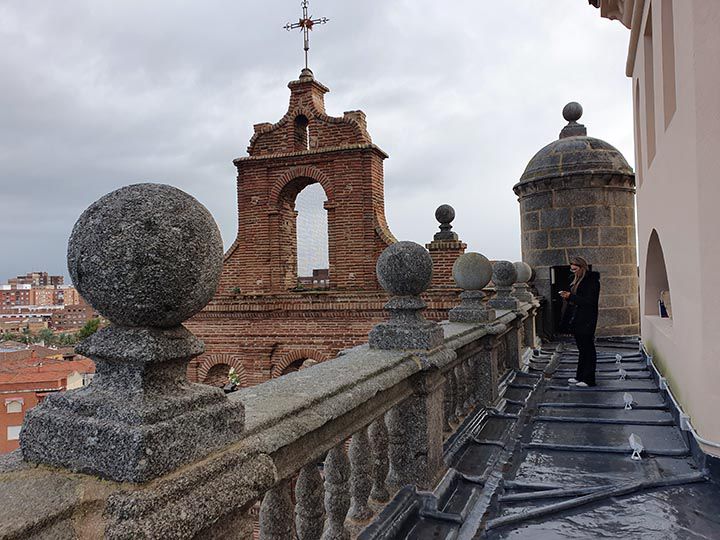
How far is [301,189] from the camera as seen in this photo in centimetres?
1416

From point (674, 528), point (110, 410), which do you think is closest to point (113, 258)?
point (110, 410)

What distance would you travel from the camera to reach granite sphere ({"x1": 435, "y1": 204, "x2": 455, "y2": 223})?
12125 mm

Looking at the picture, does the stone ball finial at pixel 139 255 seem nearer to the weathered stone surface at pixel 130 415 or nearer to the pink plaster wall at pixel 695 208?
the weathered stone surface at pixel 130 415

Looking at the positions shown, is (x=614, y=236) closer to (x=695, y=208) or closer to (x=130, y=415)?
(x=695, y=208)

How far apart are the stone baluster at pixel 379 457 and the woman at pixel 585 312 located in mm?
3803

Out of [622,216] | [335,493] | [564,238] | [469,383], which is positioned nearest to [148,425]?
[335,493]

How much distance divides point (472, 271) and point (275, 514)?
378 centimetres

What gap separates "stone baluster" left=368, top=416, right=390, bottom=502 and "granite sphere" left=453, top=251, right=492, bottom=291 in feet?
8.81

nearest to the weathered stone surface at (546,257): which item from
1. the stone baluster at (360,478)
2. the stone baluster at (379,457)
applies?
the stone baluster at (379,457)

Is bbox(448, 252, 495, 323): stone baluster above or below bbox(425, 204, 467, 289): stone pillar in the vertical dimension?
below

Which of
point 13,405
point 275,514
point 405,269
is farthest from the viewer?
point 13,405

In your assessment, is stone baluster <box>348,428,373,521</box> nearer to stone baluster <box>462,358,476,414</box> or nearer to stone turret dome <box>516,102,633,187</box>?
stone baluster <box>462,358,476,414</box>

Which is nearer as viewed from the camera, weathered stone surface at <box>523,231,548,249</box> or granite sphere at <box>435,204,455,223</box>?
weathered stone surface at <box>523,231,548,249</box>

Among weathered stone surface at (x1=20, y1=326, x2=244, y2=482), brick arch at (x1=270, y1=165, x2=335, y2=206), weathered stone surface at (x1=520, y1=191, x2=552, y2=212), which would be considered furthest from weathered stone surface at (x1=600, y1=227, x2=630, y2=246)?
weathered stone surface at (x1=20, y1=326, x2=244, y2=482)
